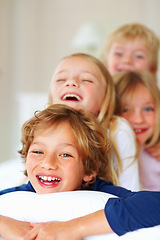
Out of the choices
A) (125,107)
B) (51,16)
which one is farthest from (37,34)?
(125,107)

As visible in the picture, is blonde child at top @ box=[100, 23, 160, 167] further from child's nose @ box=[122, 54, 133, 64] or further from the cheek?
the cheek

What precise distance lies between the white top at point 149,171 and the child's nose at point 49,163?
2.97ft

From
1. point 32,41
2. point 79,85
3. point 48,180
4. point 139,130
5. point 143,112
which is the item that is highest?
point 32,41

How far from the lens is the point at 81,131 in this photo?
3.95 ft

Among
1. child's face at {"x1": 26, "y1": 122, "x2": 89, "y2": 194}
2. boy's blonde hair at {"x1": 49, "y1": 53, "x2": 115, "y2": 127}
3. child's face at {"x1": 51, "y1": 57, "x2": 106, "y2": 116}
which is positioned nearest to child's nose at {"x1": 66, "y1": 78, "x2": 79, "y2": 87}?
child's face at {"x1": 51, "y1": 57, "x2": 106, "y2": 116}

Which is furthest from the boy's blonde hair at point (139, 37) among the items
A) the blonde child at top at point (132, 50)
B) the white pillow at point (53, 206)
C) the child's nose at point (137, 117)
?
the white pillow at point (53, 206)

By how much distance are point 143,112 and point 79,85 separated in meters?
0.53

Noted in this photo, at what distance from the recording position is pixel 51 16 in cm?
450

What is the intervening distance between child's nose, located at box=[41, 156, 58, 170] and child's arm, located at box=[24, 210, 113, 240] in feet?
0.74

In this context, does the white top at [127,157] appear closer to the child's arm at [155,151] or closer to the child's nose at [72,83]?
the child's nose at [72,83]

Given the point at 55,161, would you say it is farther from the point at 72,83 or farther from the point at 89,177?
the point at 72,83

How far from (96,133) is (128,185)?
1.20ft

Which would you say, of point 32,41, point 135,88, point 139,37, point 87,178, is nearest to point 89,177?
point 87,178

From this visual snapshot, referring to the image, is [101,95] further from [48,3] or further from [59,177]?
[48,3]
